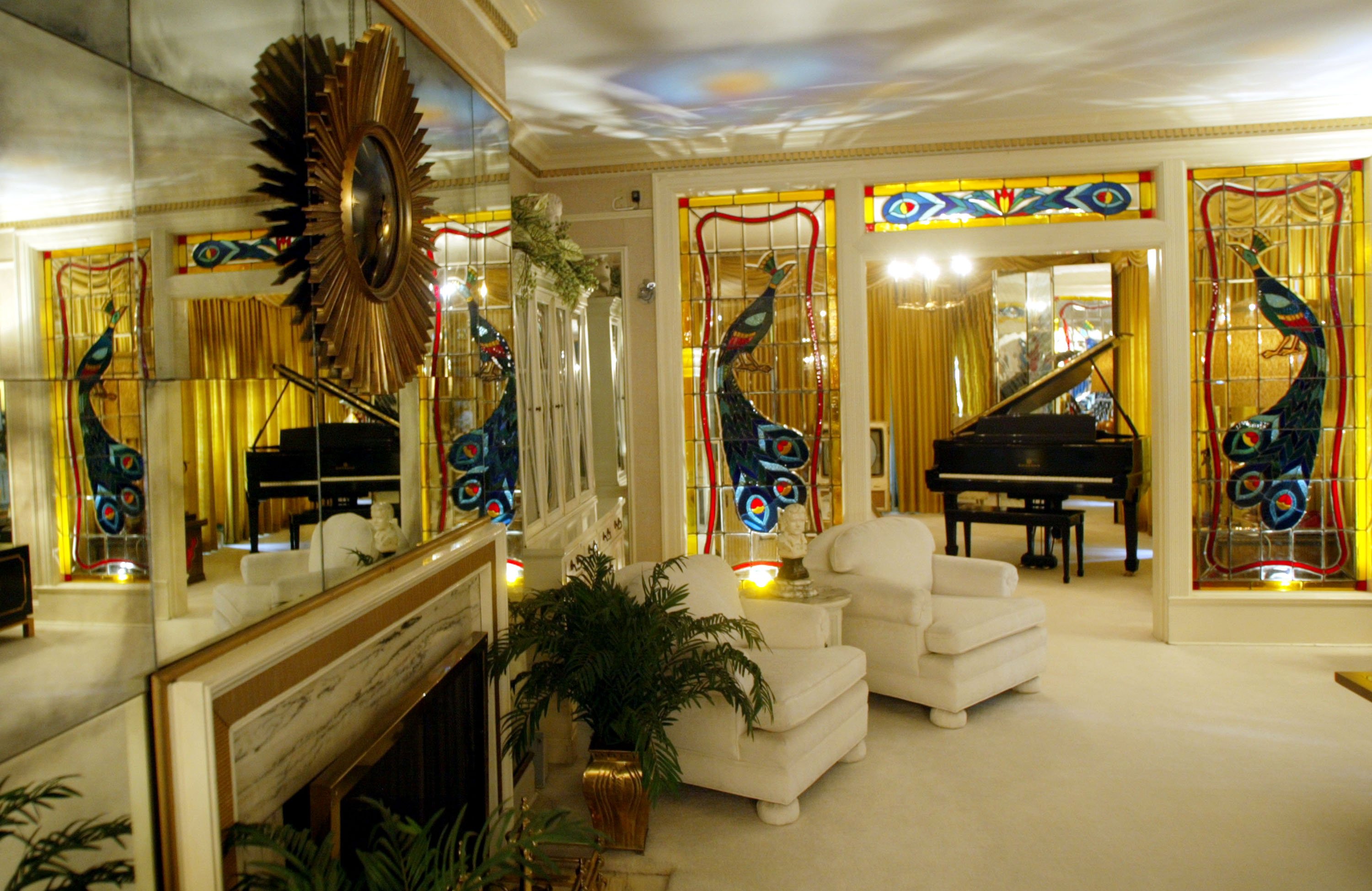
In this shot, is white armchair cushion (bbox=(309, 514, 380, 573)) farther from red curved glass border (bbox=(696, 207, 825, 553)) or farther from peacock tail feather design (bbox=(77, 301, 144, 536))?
red curved glass border (bbox=(696, 207, 825, 553))

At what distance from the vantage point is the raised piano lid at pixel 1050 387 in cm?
704

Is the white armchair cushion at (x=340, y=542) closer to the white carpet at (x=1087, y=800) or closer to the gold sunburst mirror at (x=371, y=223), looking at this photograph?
the gold sunburst mirror at (x=371, y=223)

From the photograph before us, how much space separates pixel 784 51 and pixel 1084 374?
14.1 feet

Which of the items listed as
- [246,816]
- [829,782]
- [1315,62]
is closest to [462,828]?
[246,816]

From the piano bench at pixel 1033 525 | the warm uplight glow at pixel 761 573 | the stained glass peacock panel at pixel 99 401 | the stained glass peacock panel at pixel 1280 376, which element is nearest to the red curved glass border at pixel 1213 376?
the stained glass peacock panel at pixel 1280 376

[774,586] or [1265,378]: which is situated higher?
[1265,378]

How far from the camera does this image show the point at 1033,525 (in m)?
6.96

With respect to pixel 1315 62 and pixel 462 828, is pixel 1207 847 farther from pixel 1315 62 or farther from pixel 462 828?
pixel 1315 62

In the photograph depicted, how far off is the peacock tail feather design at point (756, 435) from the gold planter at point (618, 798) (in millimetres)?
2674

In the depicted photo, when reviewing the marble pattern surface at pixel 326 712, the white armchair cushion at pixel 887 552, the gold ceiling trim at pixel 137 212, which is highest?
the gold ceiling trim at pixel 137 212

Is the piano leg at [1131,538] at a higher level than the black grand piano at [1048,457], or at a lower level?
lower

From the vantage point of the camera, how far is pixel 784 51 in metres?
3.89

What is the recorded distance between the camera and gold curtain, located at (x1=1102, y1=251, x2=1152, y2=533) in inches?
339

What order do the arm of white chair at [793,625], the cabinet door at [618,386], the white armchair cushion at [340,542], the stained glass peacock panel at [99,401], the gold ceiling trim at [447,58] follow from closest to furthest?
the stained glass peacock panel at [99,401] < the white armchair cushion at [340,542] < the gold ceiling trim at [447,58] < the arm of white chair at [793,625] < the cabinet door at [618,386]
